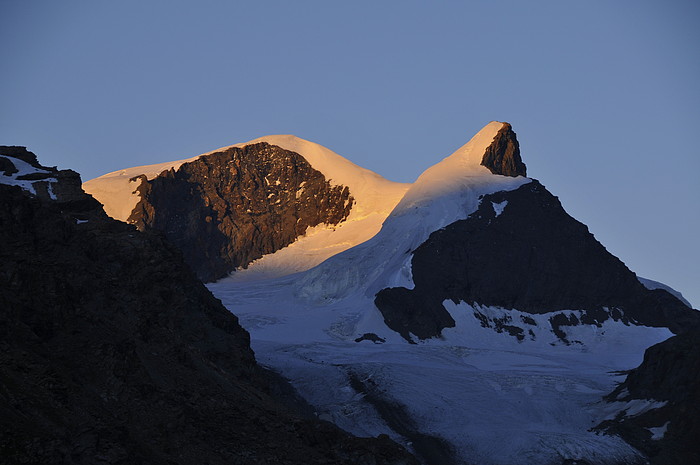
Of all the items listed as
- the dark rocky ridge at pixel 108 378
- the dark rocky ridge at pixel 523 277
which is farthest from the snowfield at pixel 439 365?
the dark rocky ridge at pixel 108 378

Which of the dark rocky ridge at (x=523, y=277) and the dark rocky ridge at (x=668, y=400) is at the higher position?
the dark rocky ridge at (x=523, y=277)

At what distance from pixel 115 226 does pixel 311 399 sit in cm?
3249

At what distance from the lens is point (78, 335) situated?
219 ft

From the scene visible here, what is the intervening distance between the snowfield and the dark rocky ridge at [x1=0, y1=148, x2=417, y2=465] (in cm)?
2921

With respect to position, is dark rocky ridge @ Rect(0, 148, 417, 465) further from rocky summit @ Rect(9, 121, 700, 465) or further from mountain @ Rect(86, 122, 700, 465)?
mountain @ Rect(86, 122, 700, 465)

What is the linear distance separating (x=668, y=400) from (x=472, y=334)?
5553 centimetres

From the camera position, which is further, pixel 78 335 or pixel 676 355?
pixel 676 355

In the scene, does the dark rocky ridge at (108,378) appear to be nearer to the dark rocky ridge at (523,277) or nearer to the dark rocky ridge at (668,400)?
the dark rocky ridge at (668,400)

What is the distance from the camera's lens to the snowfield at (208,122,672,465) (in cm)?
11250

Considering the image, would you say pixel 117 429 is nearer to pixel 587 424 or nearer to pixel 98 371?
pixel 98 371

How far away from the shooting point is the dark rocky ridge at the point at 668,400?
10988 cm

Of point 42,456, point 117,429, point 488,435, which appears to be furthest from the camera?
point 488,435

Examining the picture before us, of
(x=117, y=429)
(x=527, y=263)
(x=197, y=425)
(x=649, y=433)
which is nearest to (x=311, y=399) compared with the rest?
(x=649, y=433)

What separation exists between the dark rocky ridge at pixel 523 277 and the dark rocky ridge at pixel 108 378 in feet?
316
